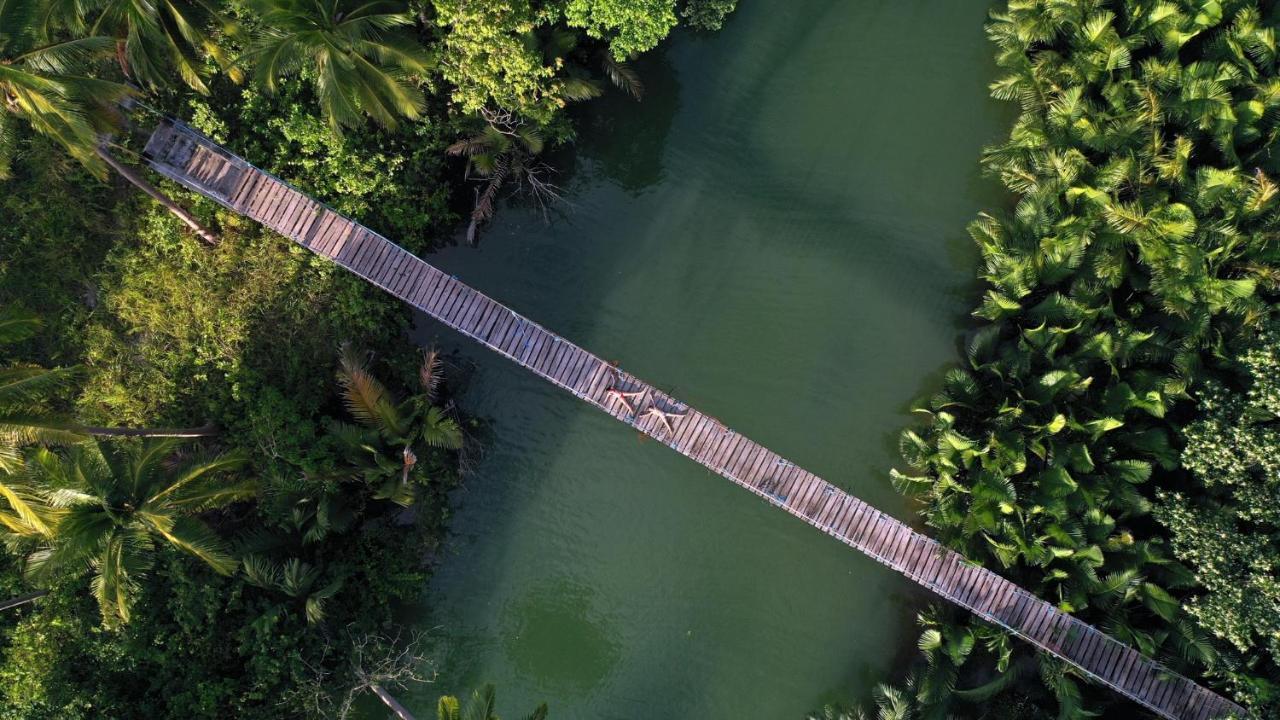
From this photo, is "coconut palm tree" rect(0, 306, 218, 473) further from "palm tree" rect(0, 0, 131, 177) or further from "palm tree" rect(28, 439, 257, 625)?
"palm tree" rect(0, 0, 131, 177)

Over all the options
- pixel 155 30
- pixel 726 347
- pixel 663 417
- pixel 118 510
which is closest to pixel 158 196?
pixel 155 30

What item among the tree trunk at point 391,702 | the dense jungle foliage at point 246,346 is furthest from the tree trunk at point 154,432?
the tree trunk at point 391,702

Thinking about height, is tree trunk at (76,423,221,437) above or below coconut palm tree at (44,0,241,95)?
below

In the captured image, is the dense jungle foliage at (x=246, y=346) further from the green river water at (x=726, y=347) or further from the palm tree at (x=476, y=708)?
the green river water at (x=726, y=347)

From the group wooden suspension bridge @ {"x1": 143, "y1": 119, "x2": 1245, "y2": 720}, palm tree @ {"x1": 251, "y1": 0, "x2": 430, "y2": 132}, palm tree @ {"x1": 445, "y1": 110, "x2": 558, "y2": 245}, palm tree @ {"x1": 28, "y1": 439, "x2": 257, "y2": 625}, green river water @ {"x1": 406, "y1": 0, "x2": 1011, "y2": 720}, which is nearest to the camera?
palm tree @ {"x1": 251, "y1": 0, "x2": 430, "y2": 132}

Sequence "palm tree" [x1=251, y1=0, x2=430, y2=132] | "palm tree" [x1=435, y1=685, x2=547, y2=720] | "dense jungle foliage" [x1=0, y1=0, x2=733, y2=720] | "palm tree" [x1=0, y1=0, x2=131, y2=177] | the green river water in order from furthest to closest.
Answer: the green river water, "dense jungle foliage" [x1=0, y1=0, x2=733, y2=720], "palm tree" [x1=435, y1=685, x2=547, y2=720], "palm tree" [x1=251, y1=0, x2=430, y2=132], "palm tree" [x1=0, y1=0, x2=131, y2=177]

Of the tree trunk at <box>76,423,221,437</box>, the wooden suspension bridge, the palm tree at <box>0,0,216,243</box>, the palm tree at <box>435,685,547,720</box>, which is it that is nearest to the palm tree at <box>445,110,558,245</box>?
the wooden suspension bridge
